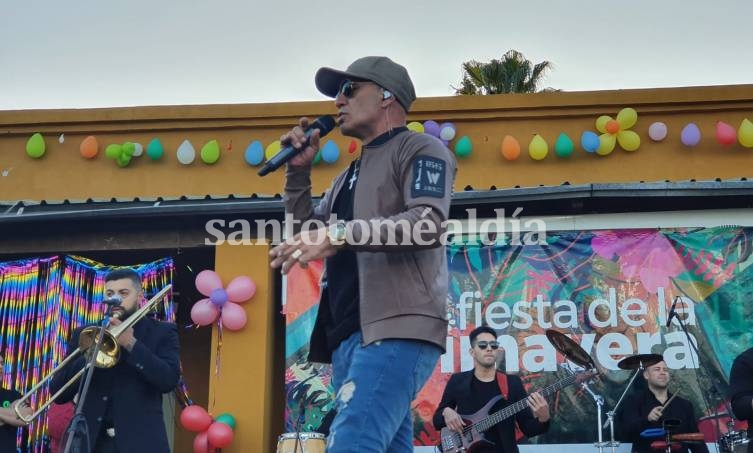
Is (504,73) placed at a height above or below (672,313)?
above

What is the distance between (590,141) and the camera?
1170 cm

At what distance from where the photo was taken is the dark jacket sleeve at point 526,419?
843 centimetres

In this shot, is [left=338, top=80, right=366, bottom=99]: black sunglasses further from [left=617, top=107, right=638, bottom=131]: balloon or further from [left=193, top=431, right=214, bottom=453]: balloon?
[left=617, top=107, right=638, bottom=131]: balloon

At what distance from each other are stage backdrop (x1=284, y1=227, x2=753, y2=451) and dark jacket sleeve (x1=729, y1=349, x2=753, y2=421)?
2.01 metres

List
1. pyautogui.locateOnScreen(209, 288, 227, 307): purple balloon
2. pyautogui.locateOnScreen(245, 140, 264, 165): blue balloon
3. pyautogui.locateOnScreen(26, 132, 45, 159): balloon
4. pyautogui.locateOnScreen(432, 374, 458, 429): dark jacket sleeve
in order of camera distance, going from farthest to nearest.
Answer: pyautogui.locateOnScreen(26, 132, 45, 159): balloon → pyautogui.locateOnScreen(245, 140, 264, 165): blue balloon → pyautogui.locateOnScreen(209, 288, 227, 307): purple balloon → pyautogui.locateOnScreen(432, 374, 458, 429): dark jacket sleeve

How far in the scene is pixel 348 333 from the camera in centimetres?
340

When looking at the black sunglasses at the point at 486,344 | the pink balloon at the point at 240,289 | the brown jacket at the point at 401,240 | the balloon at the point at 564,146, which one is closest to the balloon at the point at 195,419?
the pink balloon at the point at 240,289

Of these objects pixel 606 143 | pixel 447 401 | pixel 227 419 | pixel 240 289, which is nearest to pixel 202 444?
pixel 227 419

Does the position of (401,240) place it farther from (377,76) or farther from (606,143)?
(606,143)

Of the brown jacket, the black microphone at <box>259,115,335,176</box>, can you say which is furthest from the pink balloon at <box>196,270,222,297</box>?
the brown jacket

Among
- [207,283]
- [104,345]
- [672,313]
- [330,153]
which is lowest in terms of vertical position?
[104,345]

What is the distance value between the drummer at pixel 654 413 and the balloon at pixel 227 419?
348 cm

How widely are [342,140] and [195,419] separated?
13.9ft

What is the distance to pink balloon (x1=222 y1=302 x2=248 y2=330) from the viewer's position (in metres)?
9.52
